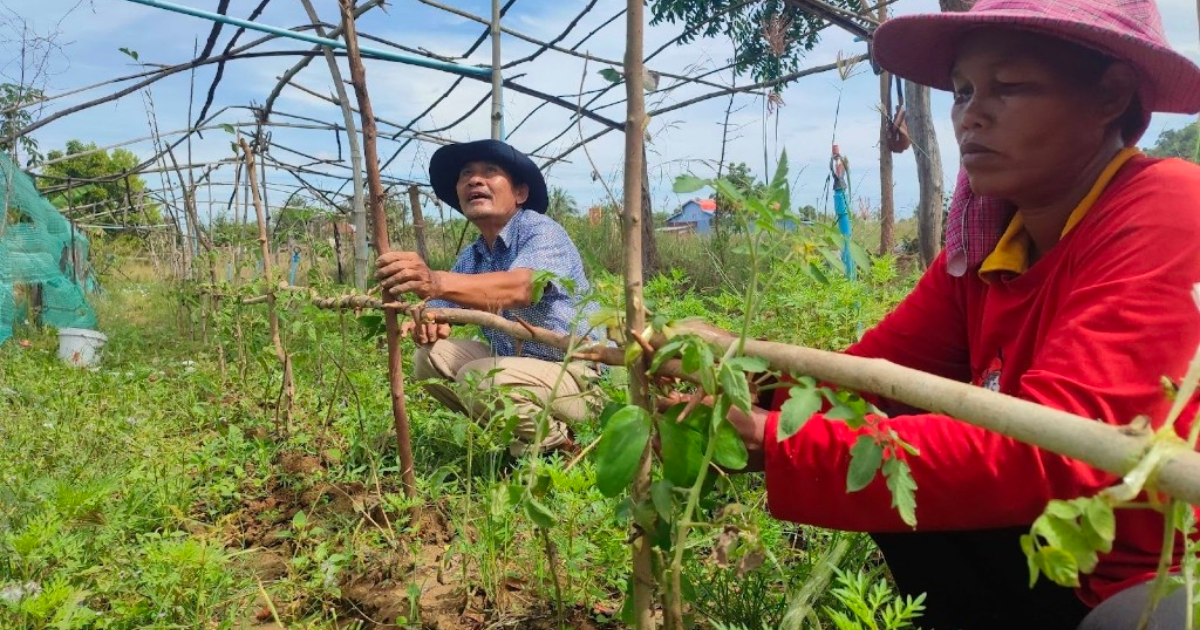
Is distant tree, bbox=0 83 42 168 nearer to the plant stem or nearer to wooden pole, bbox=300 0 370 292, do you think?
wooden pole, bbox=300 0 370 292

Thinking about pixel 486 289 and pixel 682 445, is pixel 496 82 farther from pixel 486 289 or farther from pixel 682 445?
pixel 682 445

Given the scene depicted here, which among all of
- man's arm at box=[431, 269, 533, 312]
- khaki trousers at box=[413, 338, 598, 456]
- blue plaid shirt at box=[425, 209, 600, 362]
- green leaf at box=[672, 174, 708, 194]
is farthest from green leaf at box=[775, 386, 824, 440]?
blue plaid shirt at box=[425, 209, 600, 362]

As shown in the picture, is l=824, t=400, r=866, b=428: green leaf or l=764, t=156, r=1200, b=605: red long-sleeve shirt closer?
l=824, t=400, r=866, b=428: green leaf

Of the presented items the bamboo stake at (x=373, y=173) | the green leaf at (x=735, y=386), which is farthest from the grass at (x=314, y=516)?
the green leaf at (x=735, y=386)

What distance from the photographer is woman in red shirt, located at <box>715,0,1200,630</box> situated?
3.75 feet

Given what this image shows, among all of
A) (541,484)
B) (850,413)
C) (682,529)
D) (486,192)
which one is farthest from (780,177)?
(486,192)

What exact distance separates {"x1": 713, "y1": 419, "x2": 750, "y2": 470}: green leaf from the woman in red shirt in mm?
194

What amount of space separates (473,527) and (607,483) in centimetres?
156

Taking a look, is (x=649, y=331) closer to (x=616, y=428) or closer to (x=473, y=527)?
(x=616, y=428)

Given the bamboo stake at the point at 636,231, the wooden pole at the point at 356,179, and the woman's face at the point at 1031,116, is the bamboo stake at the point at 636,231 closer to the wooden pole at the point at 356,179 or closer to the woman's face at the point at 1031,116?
the woman's face at the point at 1031,116

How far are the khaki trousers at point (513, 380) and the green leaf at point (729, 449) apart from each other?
150 centimetres

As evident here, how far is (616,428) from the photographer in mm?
1045

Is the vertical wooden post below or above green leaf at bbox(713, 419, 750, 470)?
above

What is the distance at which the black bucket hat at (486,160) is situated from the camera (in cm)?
350
